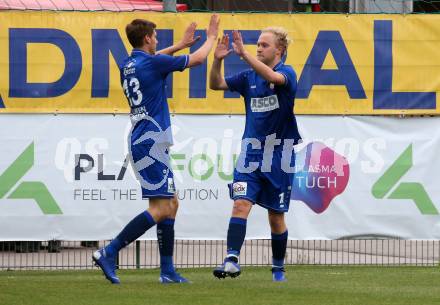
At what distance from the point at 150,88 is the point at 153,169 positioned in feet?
2.16

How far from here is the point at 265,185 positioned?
9570mm

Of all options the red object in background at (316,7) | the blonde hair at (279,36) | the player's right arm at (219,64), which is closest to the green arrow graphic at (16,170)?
the player's right arm at (219,64)

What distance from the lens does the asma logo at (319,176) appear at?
40.8 feet

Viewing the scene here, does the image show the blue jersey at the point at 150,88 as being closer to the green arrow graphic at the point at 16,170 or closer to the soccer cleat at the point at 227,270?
the soccer cleat at the point at 227,270

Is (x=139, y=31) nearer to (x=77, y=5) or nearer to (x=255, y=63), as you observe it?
(x=255, y=63)

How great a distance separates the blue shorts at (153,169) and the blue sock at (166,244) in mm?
330

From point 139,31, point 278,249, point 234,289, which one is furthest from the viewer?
point 278,249

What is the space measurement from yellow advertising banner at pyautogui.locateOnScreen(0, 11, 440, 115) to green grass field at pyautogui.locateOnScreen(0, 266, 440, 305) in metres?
2.00

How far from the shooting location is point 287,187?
380 inches

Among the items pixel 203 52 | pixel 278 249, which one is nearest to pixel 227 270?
pixel 278 249

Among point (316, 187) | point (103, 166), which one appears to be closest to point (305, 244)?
point (316, 187)

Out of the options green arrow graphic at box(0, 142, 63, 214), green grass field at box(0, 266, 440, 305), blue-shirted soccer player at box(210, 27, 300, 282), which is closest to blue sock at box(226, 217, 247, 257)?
blue-shirted soccer player at box(210, 27, 300, 282)

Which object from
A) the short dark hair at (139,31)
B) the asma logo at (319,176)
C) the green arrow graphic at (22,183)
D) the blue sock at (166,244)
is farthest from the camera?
the asma logo at (319,176)

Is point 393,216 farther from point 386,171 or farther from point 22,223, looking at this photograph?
point 22,223
